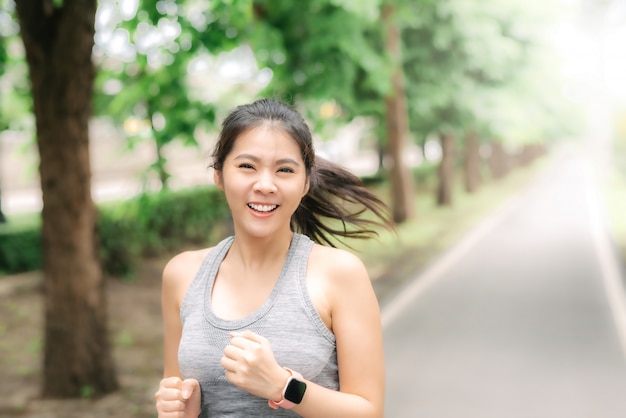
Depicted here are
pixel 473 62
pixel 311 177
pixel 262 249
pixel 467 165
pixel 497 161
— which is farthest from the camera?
pixel 497 161

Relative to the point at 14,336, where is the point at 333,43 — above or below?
above

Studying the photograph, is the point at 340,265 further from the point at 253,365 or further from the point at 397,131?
the point at 397,131

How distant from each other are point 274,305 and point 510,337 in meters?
7.20

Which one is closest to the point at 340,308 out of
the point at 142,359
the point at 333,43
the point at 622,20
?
the point at 142,359

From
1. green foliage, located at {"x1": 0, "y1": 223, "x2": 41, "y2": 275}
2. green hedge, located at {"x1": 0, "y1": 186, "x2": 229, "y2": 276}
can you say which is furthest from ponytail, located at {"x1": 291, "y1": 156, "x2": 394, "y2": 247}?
green foliage, located at {"x1": 0, "y1": 223, "x2": 41, "y2": 275}

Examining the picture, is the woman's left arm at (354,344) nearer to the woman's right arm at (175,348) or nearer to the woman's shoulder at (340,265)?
the woman's shoulder at (340,265)

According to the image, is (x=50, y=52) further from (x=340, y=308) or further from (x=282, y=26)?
(x=282, y=26)

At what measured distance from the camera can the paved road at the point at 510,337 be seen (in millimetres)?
6520

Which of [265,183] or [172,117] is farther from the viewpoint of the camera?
[172,117]

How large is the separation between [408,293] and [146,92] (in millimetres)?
5198

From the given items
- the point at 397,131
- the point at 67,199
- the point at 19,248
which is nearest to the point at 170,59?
the point at 67,199

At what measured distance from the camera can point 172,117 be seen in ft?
26.1

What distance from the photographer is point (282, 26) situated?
13.1 metres

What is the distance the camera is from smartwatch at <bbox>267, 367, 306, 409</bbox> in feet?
6.15
